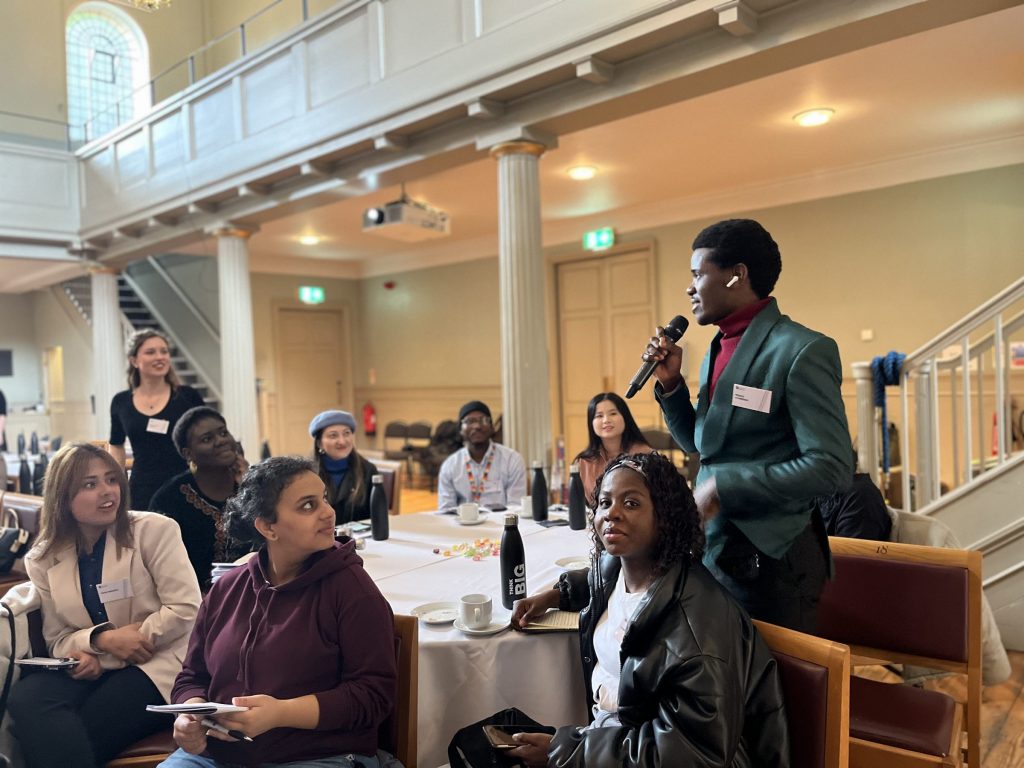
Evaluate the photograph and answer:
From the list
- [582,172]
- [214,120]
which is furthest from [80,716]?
[214,120]

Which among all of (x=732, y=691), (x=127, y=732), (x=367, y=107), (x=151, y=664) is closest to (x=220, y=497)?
(x=151, y=664)

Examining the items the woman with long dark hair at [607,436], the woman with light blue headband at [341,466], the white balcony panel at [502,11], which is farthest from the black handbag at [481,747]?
the white balcony panel at [502,11]

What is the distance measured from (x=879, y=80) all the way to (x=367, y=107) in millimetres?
3406

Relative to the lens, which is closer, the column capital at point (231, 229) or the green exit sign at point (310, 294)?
the column capital at point (231, 229)

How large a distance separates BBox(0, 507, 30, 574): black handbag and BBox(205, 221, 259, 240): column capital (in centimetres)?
398

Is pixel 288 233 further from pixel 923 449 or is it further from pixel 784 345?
pixel 784 345

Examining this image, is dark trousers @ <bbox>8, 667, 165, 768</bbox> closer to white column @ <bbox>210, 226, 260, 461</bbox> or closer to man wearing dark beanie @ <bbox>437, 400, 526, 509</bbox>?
man wearing dark beanie @ <bbox>437, 400, 526, 509</bbox>

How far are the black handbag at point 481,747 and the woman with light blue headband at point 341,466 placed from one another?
1912 millimetres

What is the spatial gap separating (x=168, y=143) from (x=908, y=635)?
7.43 meters

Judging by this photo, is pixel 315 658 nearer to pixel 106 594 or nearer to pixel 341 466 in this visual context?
pixel 106 594

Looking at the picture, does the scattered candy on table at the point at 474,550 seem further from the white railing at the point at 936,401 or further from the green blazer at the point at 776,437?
the white railing at the point at 936,401

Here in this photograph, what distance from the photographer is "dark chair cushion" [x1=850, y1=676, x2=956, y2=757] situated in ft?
5.69

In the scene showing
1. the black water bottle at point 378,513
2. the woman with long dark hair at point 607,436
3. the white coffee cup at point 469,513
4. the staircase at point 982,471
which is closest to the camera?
the black water bottle at point 378,513

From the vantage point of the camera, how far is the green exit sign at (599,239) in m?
8.20
